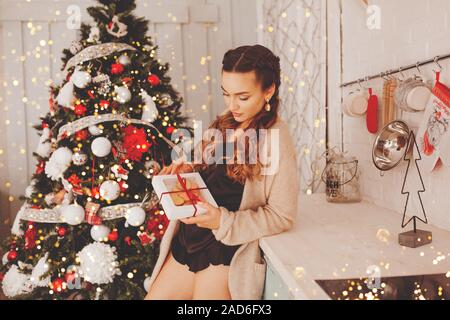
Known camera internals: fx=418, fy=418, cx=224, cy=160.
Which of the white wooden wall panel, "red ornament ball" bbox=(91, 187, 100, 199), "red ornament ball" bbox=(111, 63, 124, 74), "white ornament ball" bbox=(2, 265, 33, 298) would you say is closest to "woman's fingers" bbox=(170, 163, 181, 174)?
"red ornament ball" bbox=(91, 187, 100, 199)

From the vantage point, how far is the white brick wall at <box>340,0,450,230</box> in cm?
110

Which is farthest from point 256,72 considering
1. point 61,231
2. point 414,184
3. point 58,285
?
point 58,285

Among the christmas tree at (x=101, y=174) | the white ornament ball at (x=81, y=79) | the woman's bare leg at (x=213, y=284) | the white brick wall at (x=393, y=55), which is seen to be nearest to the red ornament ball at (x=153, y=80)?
the christmas tree at (x=101, y=174)

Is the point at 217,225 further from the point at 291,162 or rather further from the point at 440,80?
the point at 440,80

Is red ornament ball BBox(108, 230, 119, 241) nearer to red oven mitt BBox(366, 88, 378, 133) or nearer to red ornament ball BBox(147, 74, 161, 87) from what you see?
red ornament ball BBox(147, 74, 161, 87)

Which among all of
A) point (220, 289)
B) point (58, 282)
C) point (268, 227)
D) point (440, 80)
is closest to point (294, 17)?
point (440, 80)

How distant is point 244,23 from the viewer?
2.26 metres

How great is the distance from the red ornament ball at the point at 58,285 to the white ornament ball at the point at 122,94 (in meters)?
0.73

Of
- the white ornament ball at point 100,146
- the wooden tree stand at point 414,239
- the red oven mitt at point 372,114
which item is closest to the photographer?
the wooden tree stand at point 414,239

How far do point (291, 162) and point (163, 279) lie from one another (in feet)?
1.60

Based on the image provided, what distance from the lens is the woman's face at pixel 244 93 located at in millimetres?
1049

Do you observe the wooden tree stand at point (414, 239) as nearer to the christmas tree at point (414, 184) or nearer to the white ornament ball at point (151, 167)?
the christmas tree at point (414, 184)

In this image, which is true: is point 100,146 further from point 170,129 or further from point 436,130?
point 436,130

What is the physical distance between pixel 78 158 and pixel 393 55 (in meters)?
1.15
